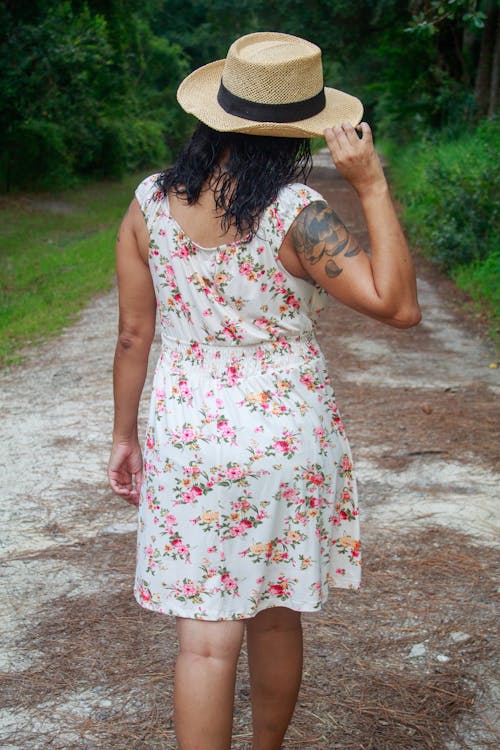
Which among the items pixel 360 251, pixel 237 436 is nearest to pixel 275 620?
pixel 237 436

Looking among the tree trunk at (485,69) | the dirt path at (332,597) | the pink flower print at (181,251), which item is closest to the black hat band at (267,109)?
the pink flower print at (181,251)

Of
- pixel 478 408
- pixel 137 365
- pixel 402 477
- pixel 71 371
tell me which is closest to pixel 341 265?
pixel 137 365

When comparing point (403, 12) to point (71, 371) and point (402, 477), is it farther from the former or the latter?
point (402, 477)

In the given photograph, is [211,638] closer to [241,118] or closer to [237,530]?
[237,530]

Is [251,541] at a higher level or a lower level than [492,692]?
higher

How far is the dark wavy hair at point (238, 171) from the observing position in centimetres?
204

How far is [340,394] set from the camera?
20.4 ft

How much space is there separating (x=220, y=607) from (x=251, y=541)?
162 mm

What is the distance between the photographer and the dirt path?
111 inches

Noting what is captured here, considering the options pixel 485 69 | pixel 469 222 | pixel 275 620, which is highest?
pixel 275 620

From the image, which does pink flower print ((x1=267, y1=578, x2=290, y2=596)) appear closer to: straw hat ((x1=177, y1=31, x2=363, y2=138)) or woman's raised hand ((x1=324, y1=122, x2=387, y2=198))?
woman's raised hand ((x1=324, y1=122, x2=387, y2=198))

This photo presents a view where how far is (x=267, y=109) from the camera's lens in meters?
2.07

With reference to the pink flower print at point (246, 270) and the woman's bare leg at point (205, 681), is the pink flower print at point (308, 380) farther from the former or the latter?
the woman's bare leg at point (205, 681)

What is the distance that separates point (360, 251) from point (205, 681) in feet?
3.29
